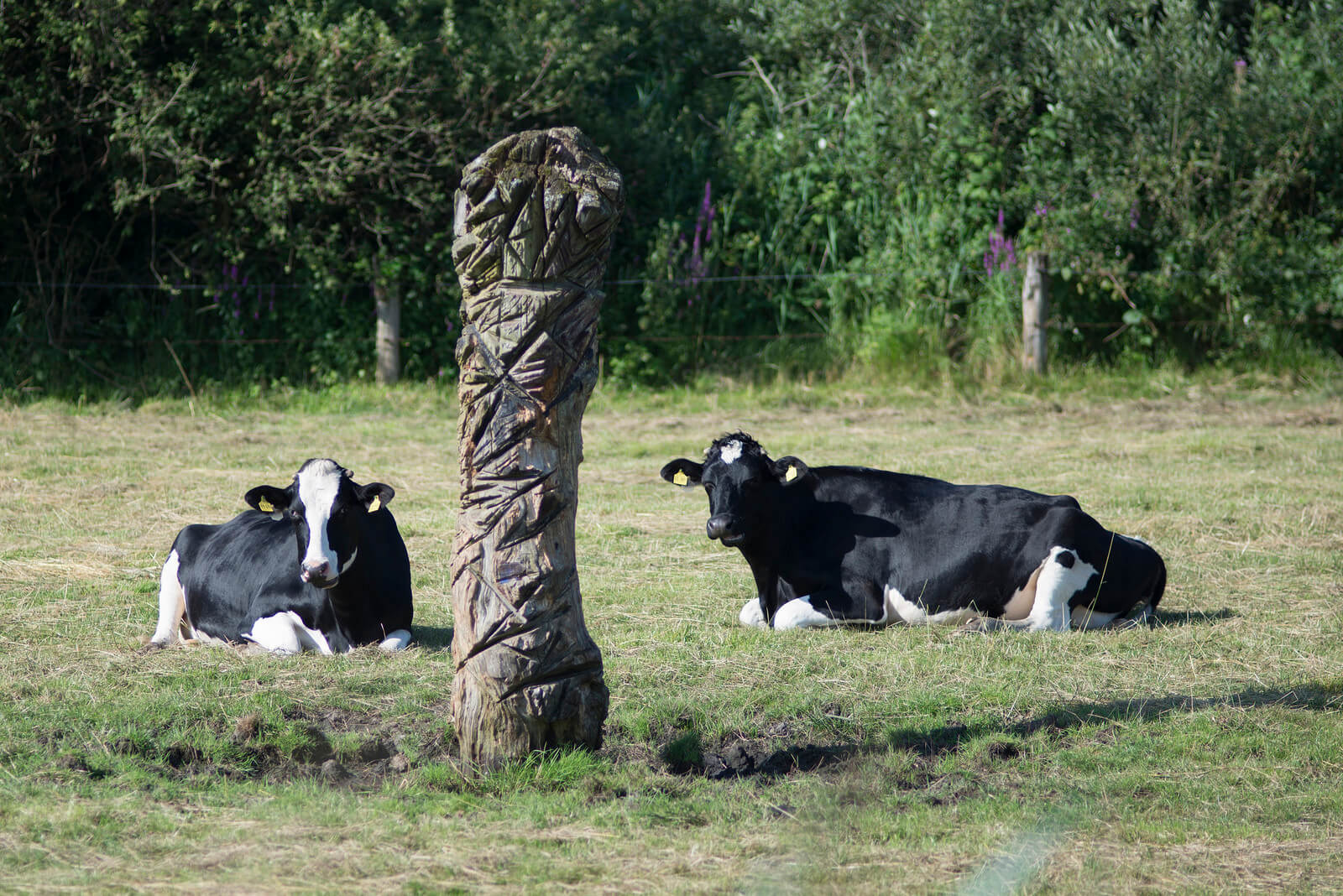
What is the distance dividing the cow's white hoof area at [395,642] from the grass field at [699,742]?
0.12 meters


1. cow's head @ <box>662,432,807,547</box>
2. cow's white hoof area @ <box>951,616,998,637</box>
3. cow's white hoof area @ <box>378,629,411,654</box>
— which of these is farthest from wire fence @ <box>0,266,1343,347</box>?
cow's white hoof area @ <box>951,616,998,637</box>

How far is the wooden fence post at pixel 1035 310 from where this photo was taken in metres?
14.8

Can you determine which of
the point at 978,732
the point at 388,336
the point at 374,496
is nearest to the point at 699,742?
the point at 978,732

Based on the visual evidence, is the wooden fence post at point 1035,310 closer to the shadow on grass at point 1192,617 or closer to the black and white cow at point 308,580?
the shadow on grass at point 1192,617

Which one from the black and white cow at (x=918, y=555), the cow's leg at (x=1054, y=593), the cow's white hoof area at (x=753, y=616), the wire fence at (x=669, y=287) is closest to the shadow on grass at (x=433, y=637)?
the black and white cow at (x=918, y=555)

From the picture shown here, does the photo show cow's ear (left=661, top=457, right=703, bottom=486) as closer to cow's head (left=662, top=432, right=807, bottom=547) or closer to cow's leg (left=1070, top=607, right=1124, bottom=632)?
cow's head (left=662, top=432, right=807, bottom=547)

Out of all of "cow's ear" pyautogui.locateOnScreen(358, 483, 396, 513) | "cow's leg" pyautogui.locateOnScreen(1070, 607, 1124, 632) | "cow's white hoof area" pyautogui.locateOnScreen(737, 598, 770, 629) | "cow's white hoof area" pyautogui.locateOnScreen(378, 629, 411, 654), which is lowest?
"cow's white hoof area" pyautogui.locateOnScreen(378, 629, 411, 654)

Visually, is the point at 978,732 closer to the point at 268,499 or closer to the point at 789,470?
the point at 789,470

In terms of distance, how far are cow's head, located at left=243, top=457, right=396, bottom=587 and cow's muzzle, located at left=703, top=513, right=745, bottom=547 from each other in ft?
5.05

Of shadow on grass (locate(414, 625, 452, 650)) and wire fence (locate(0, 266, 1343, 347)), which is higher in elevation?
wire fence (locate(0, 266, 1343, 347))

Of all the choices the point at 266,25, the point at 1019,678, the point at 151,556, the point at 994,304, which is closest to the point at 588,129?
the point at 266,25

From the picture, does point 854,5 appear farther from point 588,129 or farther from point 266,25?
point 266,25

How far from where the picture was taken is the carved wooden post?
4.67m

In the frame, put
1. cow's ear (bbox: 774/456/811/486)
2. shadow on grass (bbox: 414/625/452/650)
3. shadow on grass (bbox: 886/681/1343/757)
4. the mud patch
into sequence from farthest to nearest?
1. cow's ear (bbox: 774/456/811/486)
2. shadow on grass (bbox: 414/625/452/650)
3. shadow on grass (bbox: 886/681/1343/757)
4. the mud patch
